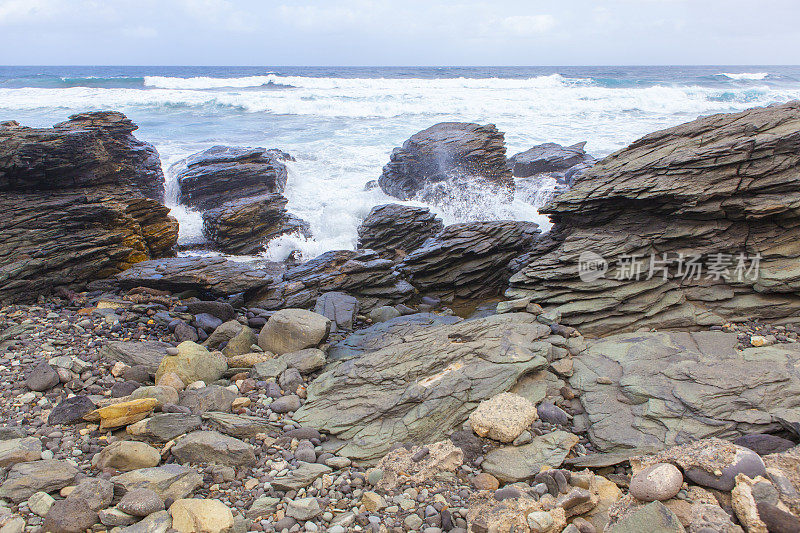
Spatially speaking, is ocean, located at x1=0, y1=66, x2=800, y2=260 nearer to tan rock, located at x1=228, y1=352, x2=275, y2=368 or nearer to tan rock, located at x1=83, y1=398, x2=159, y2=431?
tan rock, located at x1=228, y1=352, x2=275, y2=368

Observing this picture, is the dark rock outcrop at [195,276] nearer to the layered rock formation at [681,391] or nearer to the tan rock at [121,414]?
the tan rock at [121,414]

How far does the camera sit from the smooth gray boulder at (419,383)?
4492mm

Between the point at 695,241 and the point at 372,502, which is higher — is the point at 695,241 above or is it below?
above

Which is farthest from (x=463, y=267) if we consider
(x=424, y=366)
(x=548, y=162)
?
(x=548, y=162)

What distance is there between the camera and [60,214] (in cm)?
749

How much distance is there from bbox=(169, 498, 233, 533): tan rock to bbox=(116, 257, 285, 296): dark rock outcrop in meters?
4.84

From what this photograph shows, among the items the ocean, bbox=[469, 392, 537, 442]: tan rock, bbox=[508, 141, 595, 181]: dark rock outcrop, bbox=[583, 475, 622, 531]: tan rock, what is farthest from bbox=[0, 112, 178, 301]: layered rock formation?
bbox=[508, 141, 595, 181]: dark rock outcrop

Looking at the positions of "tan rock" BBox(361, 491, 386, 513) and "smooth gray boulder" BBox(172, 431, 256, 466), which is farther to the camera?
"smooth gray boulder" BBox(172, 431, 256, 466)

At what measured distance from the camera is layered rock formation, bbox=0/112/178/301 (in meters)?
6.95

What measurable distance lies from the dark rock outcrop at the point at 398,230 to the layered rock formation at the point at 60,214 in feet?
15.3

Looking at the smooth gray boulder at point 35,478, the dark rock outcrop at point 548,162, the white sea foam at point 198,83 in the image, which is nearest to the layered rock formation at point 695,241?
the smooth gray boulder at point 35,478

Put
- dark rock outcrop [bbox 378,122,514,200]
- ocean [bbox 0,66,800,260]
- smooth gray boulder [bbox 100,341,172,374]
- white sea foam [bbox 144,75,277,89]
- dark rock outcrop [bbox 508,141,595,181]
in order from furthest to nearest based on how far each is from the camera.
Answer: white sea foam [bbox 144,75,277,89] → dark rock outcrop [bbox 508,141,595,181] → dark rock outcrop [bbox 378,122,514,200] → ocean [bbox 0,66,800,260] → smooth gray boulder [bbox 100,341,172,374]

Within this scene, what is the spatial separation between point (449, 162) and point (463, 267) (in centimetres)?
644

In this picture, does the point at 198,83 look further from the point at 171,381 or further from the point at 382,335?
the point at 171,381
